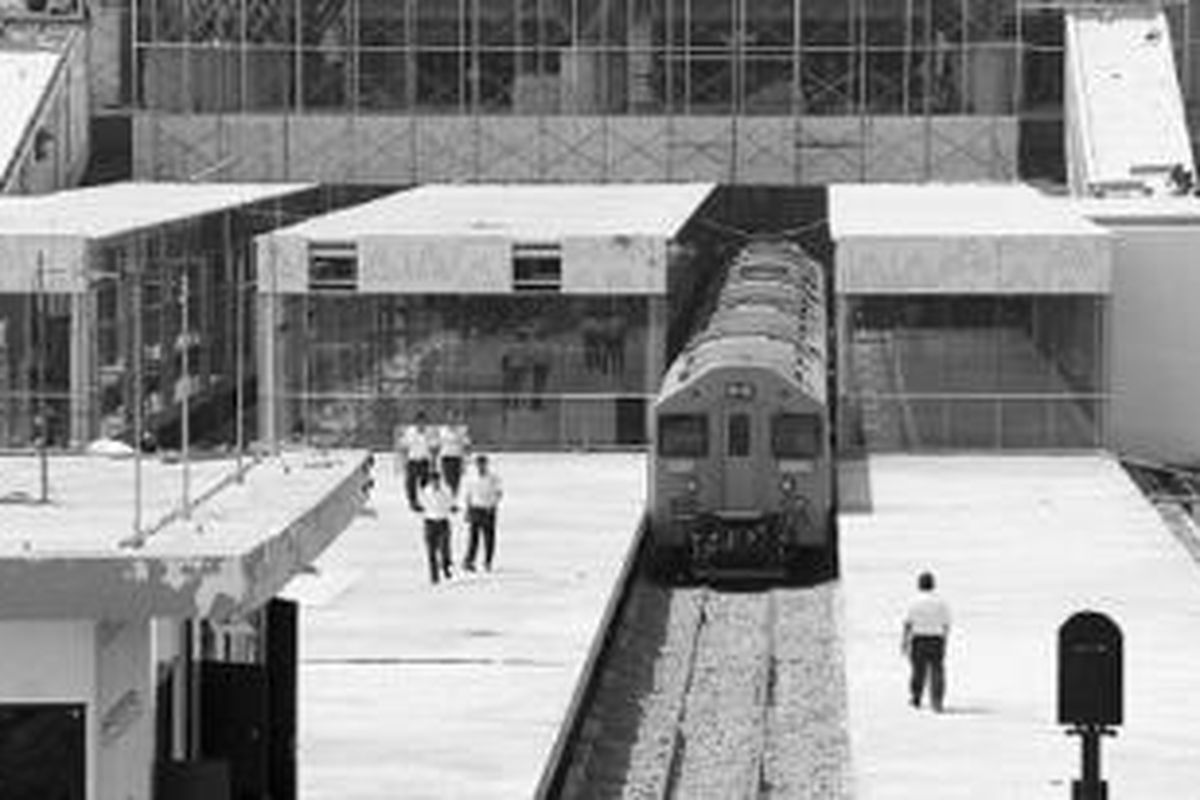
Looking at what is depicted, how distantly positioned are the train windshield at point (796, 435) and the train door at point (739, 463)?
0.75 feet

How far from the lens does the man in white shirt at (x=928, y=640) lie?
2322cm

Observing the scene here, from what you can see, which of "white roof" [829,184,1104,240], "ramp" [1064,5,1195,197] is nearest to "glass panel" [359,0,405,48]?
"white roof" [829,184,1104,240]

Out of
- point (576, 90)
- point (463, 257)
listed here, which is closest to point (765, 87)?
point (576, 90)

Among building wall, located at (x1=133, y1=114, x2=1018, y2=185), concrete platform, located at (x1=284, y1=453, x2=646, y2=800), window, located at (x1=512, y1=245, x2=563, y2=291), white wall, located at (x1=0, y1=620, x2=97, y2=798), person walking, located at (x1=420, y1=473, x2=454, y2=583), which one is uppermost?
building wall, located at (x1=133, y1=114, x2=1018, y2=185)

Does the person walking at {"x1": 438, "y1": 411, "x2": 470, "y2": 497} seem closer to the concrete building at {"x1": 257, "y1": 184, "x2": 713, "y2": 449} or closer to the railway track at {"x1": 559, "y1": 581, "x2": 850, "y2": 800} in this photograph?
the railway track at {"x1": 559, "y1": 581, "x2": 850, "y2": 800}

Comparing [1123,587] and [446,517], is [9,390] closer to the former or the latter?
[446,517]

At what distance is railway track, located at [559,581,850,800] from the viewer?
2317 cm

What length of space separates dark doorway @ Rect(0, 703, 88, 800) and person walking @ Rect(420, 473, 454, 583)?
1812 centimetres

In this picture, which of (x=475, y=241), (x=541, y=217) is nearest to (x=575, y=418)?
(x=475, y=241)

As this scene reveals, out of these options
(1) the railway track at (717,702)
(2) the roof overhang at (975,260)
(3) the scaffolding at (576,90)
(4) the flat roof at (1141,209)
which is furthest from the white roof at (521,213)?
(1) the railway track at (717,702)

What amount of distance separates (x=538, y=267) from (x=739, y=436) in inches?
307

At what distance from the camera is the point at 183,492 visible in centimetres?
1247

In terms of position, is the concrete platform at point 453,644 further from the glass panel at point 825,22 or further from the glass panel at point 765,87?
the glass panel at point 825,22

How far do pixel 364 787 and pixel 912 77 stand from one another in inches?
1571
